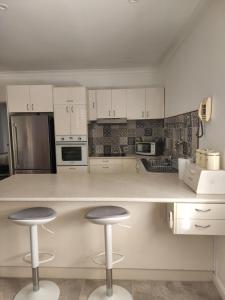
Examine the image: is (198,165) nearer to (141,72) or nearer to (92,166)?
(92,166)

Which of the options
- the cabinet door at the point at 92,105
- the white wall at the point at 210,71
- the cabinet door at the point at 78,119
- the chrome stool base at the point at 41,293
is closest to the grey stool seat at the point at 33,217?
the chrome stool base at the point at 41,293

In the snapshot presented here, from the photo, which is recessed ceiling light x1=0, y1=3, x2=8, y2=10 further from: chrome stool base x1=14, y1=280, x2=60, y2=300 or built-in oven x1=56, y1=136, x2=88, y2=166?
chrome stool base x1=14, y1=280, x2=60, y2=300

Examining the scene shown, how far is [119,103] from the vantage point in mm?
4008

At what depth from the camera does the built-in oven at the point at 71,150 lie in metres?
3.85

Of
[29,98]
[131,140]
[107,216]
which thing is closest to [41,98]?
[29,98]

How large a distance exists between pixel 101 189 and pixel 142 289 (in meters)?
0.94

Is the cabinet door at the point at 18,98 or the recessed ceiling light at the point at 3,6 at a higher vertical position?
the recessed ceiling light at the point at 3,6

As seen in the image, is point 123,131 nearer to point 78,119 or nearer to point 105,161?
point 105,161

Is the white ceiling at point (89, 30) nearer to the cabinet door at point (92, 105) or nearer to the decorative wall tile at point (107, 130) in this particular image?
the cabinet door at point (92, 105)

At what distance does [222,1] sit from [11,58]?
2.94 metres

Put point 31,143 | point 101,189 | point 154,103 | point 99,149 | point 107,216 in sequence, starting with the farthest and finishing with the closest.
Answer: point 99,149
point 154,103
point 31,143
point 101,189
point 107,216

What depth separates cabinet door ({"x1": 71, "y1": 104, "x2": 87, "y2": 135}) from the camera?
3797 millimetres

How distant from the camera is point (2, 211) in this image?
1996 millimetres

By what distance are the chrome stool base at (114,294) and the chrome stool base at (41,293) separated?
31 cm
